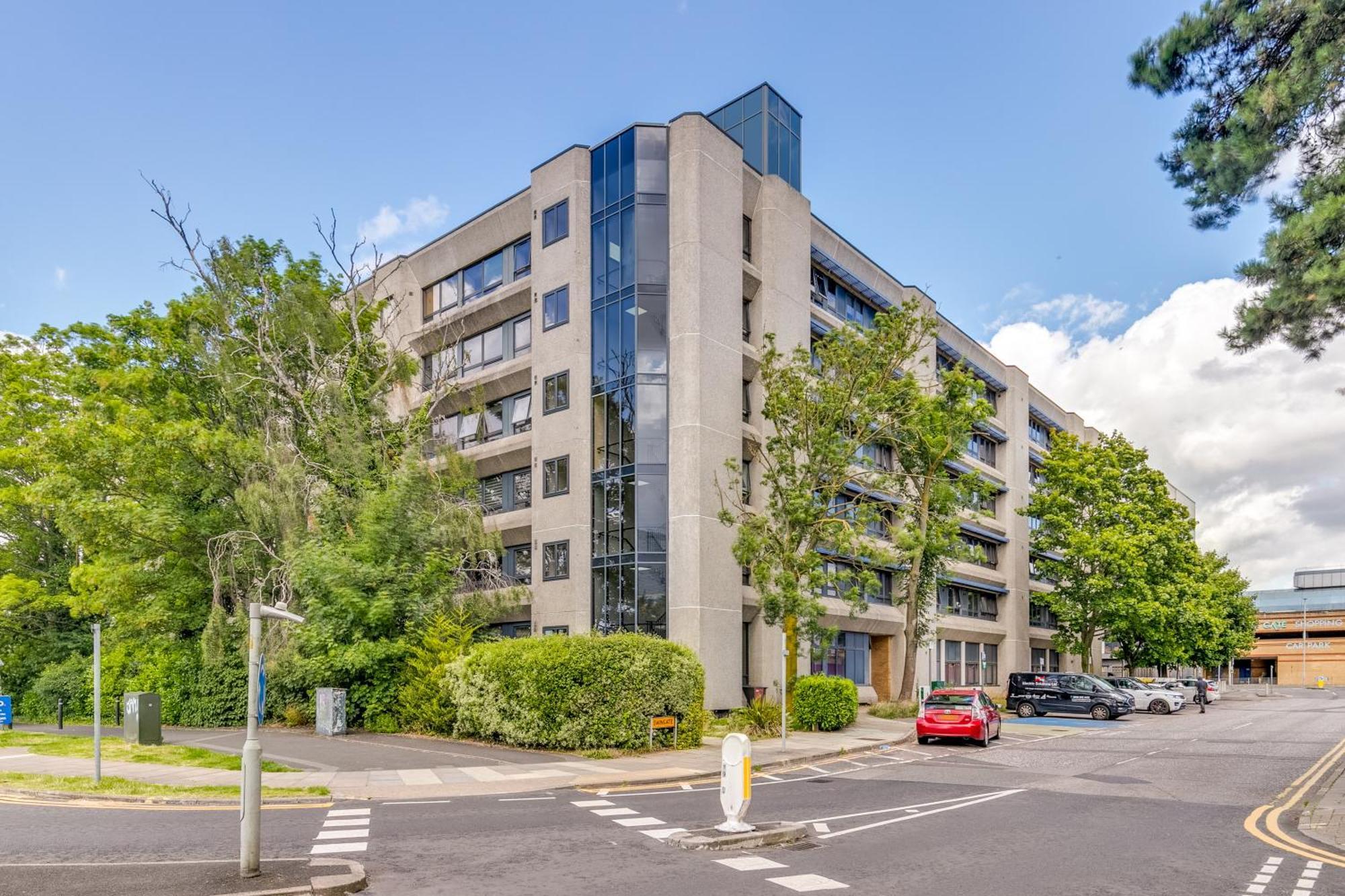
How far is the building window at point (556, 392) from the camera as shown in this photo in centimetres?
3416

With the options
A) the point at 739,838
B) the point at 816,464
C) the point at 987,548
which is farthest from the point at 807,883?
the point at 987,548

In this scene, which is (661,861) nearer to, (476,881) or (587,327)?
(476,881)

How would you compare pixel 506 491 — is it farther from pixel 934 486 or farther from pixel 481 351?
pixel 934 486

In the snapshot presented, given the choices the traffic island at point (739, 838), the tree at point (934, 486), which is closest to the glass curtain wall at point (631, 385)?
the tree at point (934, 486)

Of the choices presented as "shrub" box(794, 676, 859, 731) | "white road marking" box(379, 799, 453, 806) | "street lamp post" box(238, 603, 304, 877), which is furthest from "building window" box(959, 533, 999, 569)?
"street lamp post" box(238, 603, 304, 877)

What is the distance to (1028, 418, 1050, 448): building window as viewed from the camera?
66688mm

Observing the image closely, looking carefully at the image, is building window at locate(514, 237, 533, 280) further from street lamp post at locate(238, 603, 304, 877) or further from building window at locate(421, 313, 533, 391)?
street lamp post at locate(238, 603, 304, 877)

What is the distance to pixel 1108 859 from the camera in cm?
1095

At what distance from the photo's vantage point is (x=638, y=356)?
106 ft

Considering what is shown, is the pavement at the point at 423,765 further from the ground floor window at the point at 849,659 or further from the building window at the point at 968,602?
the building window at the point at 968,602

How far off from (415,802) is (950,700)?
54.1 ft

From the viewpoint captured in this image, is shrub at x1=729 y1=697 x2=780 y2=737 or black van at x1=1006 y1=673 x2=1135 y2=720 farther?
black van at x1=1006 y1=673 x2=1135 y2=720

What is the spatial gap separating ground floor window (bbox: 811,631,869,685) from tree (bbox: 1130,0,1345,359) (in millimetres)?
27842

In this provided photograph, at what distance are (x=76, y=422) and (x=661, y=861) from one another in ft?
91.0
